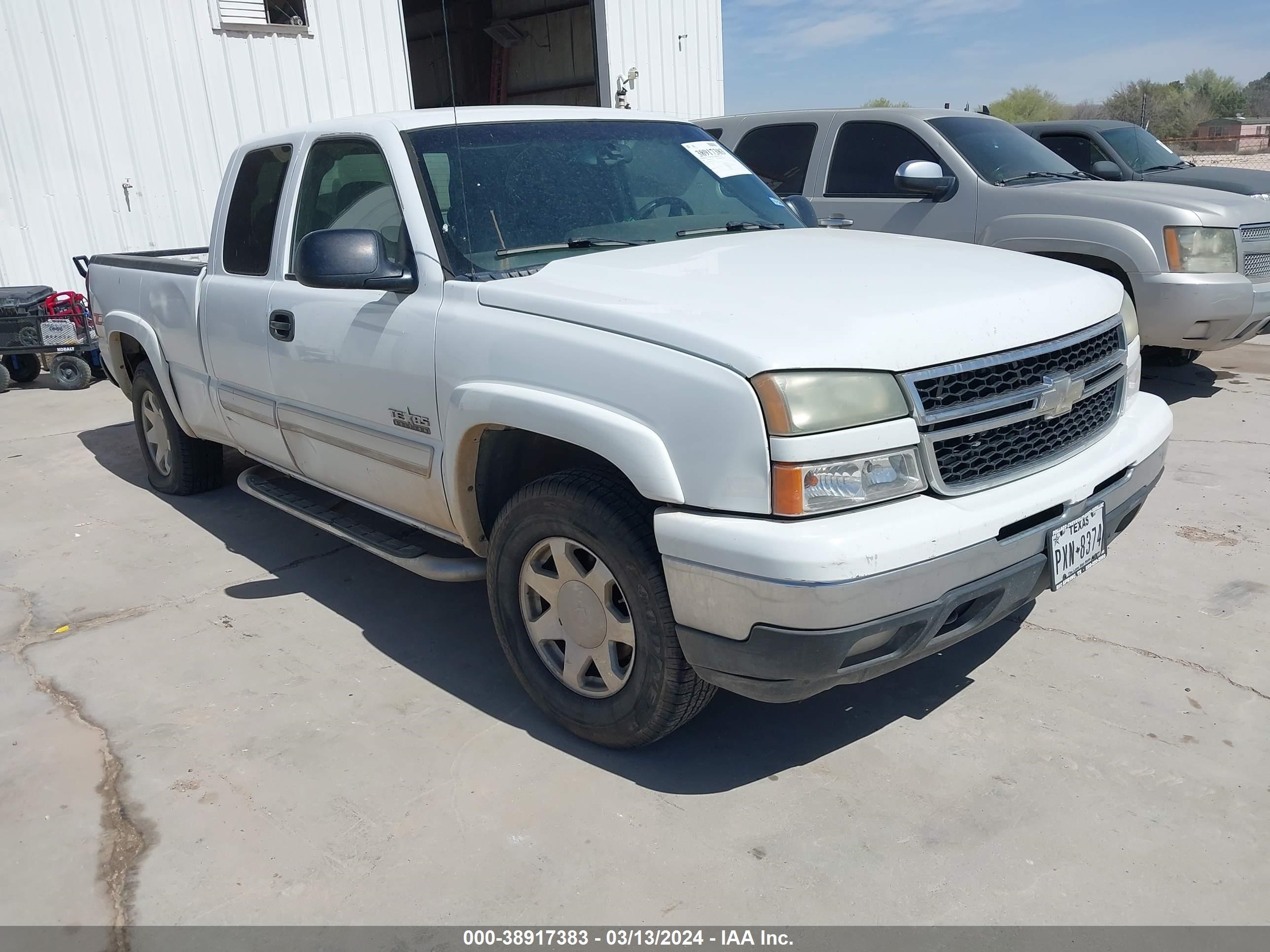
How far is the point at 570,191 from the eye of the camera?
3.55 metres

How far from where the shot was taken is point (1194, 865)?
8.04 feet

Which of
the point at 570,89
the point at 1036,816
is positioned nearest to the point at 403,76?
the point at 570,89

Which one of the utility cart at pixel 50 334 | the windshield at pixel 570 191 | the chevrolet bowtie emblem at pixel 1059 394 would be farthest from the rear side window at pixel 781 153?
the utility cart at pixel 50 334

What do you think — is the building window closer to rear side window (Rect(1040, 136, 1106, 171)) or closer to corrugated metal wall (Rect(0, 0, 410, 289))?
corrugated metal wall (Rect(0, 0, 410, 289))

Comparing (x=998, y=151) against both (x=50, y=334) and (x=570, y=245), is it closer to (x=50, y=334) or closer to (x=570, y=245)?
(x=570, y=245)

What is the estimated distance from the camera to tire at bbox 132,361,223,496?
5.49 metres

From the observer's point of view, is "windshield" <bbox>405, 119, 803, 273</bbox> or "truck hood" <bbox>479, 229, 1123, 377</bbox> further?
"windshield" <bbox>405, 119, 803, 273</bbox>

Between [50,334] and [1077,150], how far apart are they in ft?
32.6

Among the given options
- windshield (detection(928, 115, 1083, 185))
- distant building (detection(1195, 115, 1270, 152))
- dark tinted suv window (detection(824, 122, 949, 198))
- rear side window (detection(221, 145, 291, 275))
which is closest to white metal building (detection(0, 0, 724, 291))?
dark tinted suv window (detection(824, 122, 949, 198))

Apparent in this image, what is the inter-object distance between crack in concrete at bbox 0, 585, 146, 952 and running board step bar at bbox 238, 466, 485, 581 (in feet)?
3.50

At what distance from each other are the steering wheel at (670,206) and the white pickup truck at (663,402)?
13 mm

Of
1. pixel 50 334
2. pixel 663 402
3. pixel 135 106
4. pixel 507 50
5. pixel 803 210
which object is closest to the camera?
pixel 663 402

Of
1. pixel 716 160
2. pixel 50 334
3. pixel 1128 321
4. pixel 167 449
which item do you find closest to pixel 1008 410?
pixel 1128 321

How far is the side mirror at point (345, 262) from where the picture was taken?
3158mm
